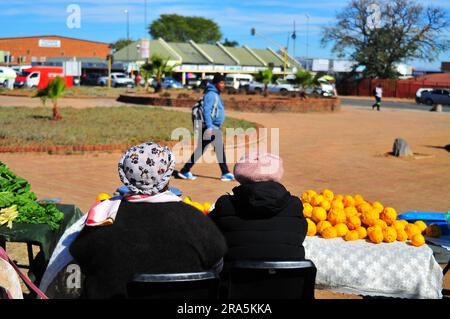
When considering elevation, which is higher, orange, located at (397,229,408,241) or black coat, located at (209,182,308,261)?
black coat, located at (209,182,308,261)

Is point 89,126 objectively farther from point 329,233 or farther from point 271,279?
point 271,279

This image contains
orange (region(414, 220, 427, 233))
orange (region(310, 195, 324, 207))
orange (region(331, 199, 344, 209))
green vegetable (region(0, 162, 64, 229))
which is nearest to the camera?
green vegetable (region(0, 162, 64, 229))

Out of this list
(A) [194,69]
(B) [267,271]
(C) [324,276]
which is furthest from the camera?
(A) [194,69]

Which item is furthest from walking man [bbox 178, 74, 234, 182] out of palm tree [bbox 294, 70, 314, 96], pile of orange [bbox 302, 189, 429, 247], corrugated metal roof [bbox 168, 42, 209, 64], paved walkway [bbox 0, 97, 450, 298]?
corrugated metal roof [bbox 168, 42, 209, 64]

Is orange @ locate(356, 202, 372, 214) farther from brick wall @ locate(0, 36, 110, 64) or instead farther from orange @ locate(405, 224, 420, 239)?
brick wall @ locate(0, 36, 110, 64)

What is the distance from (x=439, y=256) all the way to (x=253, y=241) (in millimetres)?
2210

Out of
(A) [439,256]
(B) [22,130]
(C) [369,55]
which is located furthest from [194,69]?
(A) [439,256]

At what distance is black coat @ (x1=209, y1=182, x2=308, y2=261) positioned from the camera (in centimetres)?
383

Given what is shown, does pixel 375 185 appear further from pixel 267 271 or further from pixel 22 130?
pixel 22 130

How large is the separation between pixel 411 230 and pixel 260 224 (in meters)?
1.94

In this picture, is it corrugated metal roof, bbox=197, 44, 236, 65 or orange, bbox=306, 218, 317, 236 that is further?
corrugated metal roof, bbox=197, 44, 236, 65

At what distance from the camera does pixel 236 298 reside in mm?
3344

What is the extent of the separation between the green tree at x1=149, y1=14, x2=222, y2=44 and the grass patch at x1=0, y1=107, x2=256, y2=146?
94.8 metres

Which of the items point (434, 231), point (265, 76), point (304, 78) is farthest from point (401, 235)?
point (265, 76)
